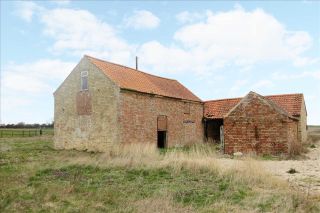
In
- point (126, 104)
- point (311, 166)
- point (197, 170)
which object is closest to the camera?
point (197, 170)

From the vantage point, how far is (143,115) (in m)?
26.8

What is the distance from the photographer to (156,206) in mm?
8453

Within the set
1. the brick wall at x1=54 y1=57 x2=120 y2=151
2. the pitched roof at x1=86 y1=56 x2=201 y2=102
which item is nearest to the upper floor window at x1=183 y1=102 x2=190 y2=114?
the pitched roof at x1=86 y1=56 x2=201 y2=102

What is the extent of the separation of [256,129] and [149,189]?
13.0 m

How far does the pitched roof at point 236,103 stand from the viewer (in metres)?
30.9

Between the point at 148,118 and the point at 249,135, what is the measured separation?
839cm

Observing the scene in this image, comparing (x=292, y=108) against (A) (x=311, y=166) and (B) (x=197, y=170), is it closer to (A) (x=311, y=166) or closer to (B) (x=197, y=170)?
(A) (x=311, y=166)

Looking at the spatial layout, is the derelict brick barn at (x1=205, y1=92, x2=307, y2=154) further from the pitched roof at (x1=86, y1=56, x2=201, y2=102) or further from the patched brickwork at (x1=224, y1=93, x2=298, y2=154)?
the pitched roof at (x1=86, y1=56, x2=201, y2=102)

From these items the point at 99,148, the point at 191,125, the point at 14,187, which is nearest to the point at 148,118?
the point at 99,148

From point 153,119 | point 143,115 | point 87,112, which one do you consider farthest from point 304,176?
point 87,112

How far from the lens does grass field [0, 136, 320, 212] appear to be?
863cm

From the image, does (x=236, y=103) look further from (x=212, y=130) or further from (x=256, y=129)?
(x=256, y=129)

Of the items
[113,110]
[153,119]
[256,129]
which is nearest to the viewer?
[256,129]

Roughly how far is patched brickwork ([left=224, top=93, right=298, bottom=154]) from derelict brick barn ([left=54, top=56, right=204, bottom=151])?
693 cm
